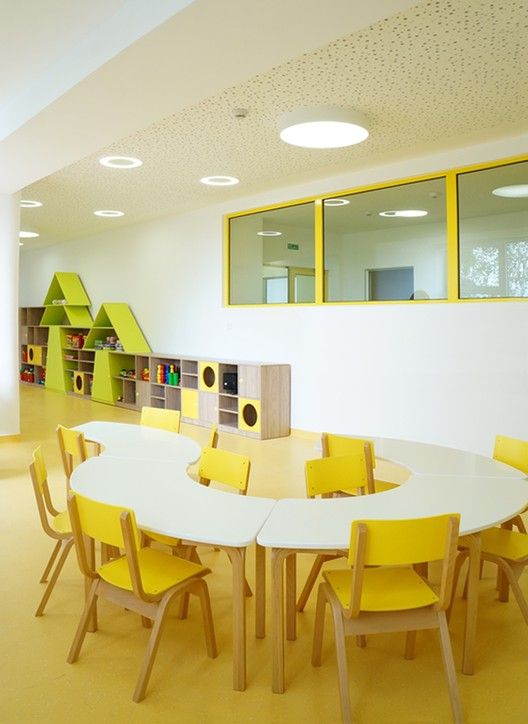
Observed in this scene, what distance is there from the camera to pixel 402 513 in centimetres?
252

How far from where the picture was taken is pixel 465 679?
246 cm

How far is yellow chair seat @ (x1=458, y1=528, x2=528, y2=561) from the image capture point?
279 cm

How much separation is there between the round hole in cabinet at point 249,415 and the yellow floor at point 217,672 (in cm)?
403

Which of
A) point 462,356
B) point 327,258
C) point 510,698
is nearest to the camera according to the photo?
point 510,698

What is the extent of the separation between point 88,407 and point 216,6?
7.94 metres

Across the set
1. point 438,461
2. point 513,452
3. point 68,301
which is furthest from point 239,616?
point 68,301

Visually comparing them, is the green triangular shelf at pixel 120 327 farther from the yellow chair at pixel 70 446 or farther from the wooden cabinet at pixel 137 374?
the yellow chair at pixel 70 446

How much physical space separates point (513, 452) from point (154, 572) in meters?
2.13

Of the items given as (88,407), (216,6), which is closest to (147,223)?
(88,407)

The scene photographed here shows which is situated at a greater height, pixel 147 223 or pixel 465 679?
pixel 147 223

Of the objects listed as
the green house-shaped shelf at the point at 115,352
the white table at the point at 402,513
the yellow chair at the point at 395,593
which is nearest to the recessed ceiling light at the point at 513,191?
the white table at the point at 402,513

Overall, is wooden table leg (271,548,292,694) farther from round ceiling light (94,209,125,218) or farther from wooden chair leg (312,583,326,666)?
round ceiling light (94,209,125,218)

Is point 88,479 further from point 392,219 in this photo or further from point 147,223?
point 147,223

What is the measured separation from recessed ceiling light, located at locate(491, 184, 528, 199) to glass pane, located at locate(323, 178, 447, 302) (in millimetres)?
568
